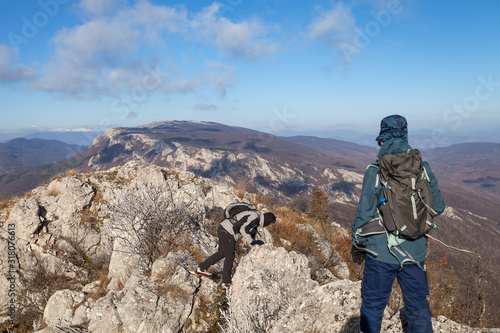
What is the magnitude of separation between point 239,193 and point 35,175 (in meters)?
186

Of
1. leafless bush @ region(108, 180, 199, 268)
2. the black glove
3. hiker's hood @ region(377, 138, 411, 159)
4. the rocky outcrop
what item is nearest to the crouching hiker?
the rocky outcrop

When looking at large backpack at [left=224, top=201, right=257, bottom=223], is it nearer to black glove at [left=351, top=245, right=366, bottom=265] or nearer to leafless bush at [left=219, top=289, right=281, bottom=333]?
leafless bush at [left=219, top=289, right=281, bottom=333]

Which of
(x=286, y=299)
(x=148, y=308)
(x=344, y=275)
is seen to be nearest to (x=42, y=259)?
(x=148, y=308)

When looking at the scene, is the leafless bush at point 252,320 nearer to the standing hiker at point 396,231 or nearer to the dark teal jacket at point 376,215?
the standing hiker at point 396,231

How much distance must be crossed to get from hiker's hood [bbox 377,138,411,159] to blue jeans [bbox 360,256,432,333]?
1404 millimetres

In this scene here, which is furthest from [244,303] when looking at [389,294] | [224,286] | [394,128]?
[394,128]

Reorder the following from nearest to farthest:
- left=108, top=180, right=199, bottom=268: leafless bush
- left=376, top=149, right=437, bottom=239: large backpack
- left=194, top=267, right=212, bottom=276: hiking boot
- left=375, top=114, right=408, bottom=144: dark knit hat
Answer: left=376, top=149, right=437, bottom=239: large backpack, left=375, top=114, right=408, bottom=144: dark knit hat, left=194, top=267, right=212, bottom=276: hiking boot, left=108, top=180, right=199, bottom=268: leafless bush

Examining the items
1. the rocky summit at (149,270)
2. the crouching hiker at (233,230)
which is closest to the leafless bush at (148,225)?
the rocky summit at (149,270)

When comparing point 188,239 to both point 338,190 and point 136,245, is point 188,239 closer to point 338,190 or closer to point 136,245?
point 136,245

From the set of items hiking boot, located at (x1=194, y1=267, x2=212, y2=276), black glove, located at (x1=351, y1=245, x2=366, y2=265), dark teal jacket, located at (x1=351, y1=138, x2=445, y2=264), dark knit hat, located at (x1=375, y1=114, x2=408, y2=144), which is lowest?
hiking boot, located at (x1=194, y1=267, x2=212, y2=276)

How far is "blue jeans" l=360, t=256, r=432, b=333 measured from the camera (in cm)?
281

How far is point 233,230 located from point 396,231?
3289mm

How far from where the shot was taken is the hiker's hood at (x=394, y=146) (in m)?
2.90

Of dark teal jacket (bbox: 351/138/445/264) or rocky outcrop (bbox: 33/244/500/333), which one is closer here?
dark teal jacket (bbox: 351/138/445/264)
